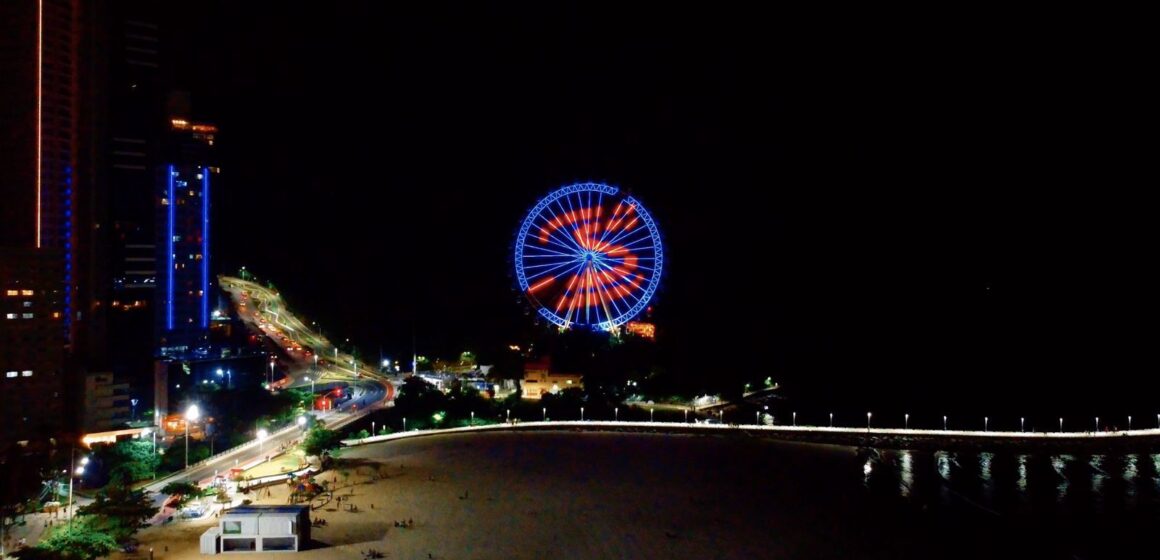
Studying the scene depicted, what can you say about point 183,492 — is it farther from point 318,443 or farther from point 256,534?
point 318,443

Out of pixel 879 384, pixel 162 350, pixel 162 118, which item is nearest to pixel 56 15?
pixel 162 118

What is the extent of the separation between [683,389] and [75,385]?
20528mm

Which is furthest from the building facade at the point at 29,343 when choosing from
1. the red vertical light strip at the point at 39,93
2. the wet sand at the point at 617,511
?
the wet sand at the point at 617,511

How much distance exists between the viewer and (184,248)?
4278cm

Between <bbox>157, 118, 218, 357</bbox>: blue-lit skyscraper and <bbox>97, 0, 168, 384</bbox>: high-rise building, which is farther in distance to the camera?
<bbox>157, 118, 218, 357</bbox>: blue-lit skyscraper

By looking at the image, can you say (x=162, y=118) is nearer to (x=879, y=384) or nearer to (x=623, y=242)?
(x=623, y=242)

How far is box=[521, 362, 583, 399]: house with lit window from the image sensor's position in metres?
34.2

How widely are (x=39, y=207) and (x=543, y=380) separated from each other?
18.2 m

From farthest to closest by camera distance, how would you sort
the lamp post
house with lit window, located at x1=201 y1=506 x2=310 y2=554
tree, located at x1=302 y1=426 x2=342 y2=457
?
tree, located at x1=302 y1=426 x2=342 y2=457 < the lamp post < house with lit window, located at x1=201 y1=506 x2=310 y2=554

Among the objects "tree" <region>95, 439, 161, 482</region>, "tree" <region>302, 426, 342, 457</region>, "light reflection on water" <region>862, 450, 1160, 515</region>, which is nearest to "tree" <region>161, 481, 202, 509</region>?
"tree" <region>95, 439, 161, 482</region>

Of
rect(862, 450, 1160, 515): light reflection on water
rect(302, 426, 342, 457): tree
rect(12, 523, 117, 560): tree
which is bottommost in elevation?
rect(862, 450, 1160, 515): light reflection on water

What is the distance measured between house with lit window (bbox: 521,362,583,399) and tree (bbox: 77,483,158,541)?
21.1 m

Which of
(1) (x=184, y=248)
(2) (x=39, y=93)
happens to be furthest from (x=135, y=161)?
(2) (x=39, y=93)

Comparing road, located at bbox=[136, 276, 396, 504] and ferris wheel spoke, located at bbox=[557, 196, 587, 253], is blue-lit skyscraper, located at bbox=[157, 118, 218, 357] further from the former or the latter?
ferris wheel spoke, located at bbox=[557, 196, 587, 253]
